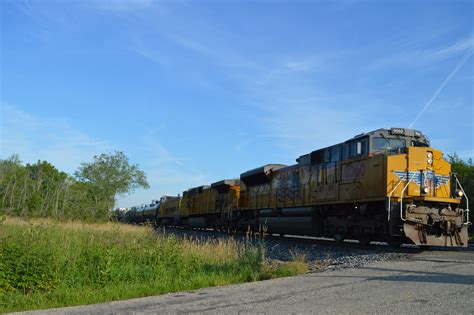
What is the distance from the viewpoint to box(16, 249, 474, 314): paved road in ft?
18.5

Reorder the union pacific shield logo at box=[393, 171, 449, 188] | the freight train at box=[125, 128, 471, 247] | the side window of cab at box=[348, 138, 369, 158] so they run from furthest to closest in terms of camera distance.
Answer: the side window of cab at box=[348, 138, 369, 158]
the union pacific shield logo at box=[393, 171, 449, 188]
the freight train at box=[125, 128, 471, 247]

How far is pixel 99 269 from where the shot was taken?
9016mm

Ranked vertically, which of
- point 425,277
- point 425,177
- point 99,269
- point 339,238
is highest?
point 425,177

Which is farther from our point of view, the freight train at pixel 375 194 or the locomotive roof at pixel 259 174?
the locomotive roof at pixel 259 174

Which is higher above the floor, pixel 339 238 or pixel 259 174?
pixel 259 174

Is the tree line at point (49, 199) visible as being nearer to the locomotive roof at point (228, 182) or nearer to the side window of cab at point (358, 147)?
the locomotive roof at point (228, 182)

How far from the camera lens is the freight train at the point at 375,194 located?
12820 mm

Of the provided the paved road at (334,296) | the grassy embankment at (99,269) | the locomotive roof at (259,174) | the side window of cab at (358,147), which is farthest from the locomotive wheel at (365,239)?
the locomotive roof at (259,174)

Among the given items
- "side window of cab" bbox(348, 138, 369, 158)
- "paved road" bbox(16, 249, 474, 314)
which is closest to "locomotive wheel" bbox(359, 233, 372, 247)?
"side window of cab" bbox(348, 138, 369, 158)

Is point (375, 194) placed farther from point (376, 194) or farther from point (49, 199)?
point (49, 199)

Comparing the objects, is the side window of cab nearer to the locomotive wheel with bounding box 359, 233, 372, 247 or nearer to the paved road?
the locomotive wheel with bounding box 359, 233, 372, 247

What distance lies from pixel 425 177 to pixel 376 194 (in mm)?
1609

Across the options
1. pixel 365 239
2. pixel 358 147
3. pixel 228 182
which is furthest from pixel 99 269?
pixel 228 182

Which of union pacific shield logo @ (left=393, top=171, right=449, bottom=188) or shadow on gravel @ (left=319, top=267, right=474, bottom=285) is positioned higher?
union pacific shield logo @ (left=393, top=171, right=449, bottom=188)
